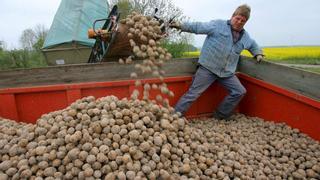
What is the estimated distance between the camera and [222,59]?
395 cm

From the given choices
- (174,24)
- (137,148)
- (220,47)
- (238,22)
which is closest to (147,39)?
(174,24)

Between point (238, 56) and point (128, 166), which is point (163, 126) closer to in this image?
point (128, 166)

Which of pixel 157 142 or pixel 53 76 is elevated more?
pixel 53 76

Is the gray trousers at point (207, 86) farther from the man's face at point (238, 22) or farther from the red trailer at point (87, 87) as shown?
the man's face at point (238, 22)

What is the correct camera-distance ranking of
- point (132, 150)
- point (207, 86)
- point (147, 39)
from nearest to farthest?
1. point (132, 150)
2. point (147, 39)
3. point (207, 86)

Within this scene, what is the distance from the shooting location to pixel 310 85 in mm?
3209

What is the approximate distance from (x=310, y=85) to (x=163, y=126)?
1.63m

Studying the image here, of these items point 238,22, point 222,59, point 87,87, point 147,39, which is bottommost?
point 87,87

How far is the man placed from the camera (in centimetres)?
390

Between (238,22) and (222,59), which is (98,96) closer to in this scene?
(222,59)

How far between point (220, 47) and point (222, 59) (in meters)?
0.16

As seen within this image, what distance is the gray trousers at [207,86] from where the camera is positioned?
3.89m

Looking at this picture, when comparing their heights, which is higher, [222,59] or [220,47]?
[220,47]

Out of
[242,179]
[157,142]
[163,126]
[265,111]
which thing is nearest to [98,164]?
[157,142]
